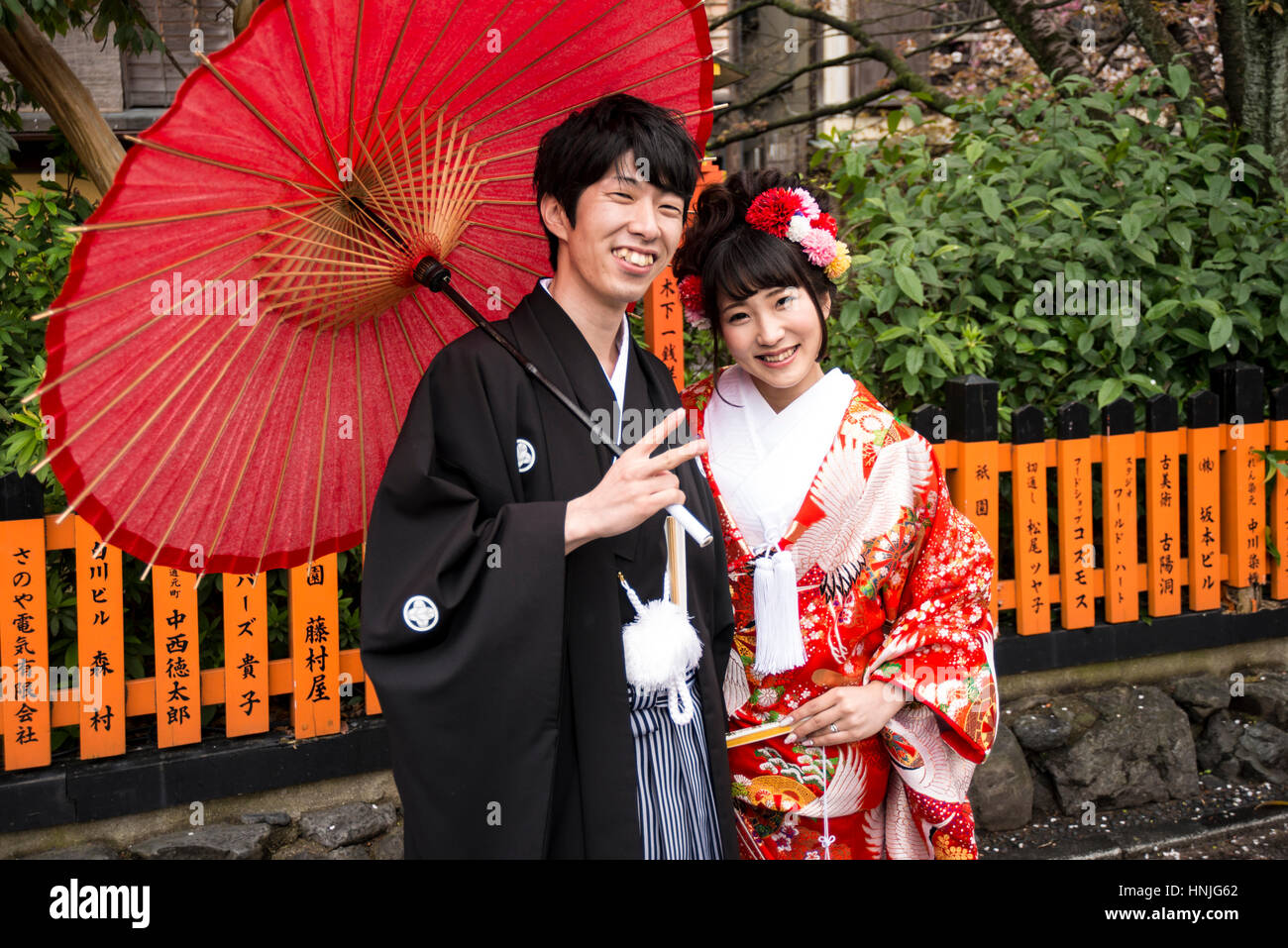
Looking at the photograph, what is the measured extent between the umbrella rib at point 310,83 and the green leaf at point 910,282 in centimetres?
341

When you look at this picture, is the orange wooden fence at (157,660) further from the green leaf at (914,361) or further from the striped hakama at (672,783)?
the green leaf at (914,361)

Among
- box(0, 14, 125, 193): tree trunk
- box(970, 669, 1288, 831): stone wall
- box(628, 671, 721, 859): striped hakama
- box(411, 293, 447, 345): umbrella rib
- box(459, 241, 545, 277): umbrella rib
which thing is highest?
box(0, 14, 125, 193): tree trunk

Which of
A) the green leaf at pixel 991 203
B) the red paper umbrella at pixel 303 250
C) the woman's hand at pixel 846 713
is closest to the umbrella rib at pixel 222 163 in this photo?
the red paper umbrella at pixel 303 250

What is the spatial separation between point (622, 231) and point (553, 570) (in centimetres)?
68

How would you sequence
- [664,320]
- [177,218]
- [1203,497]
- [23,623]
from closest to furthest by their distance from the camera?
[177,218] → [23,623] → [664,320] → [1203,497]

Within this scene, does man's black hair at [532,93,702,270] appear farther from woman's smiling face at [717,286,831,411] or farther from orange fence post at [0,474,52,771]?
orange fence post at [0,474,52,771]

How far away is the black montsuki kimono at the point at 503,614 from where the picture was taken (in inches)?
75.2

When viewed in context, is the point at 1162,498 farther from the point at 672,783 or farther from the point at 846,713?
the point at 672,783

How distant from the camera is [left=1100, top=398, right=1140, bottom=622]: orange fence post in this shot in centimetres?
488

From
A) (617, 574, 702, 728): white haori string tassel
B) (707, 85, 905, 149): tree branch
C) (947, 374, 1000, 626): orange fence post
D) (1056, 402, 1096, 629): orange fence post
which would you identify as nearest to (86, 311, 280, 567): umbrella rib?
(617, 574, 702, 728): white haori string tassel

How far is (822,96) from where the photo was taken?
14531mm

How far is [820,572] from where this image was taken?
2537 mm

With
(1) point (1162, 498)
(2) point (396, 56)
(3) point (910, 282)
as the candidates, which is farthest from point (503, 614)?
(1) point (1162, 498)

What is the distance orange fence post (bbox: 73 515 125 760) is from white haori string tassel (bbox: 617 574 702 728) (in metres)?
2.38
